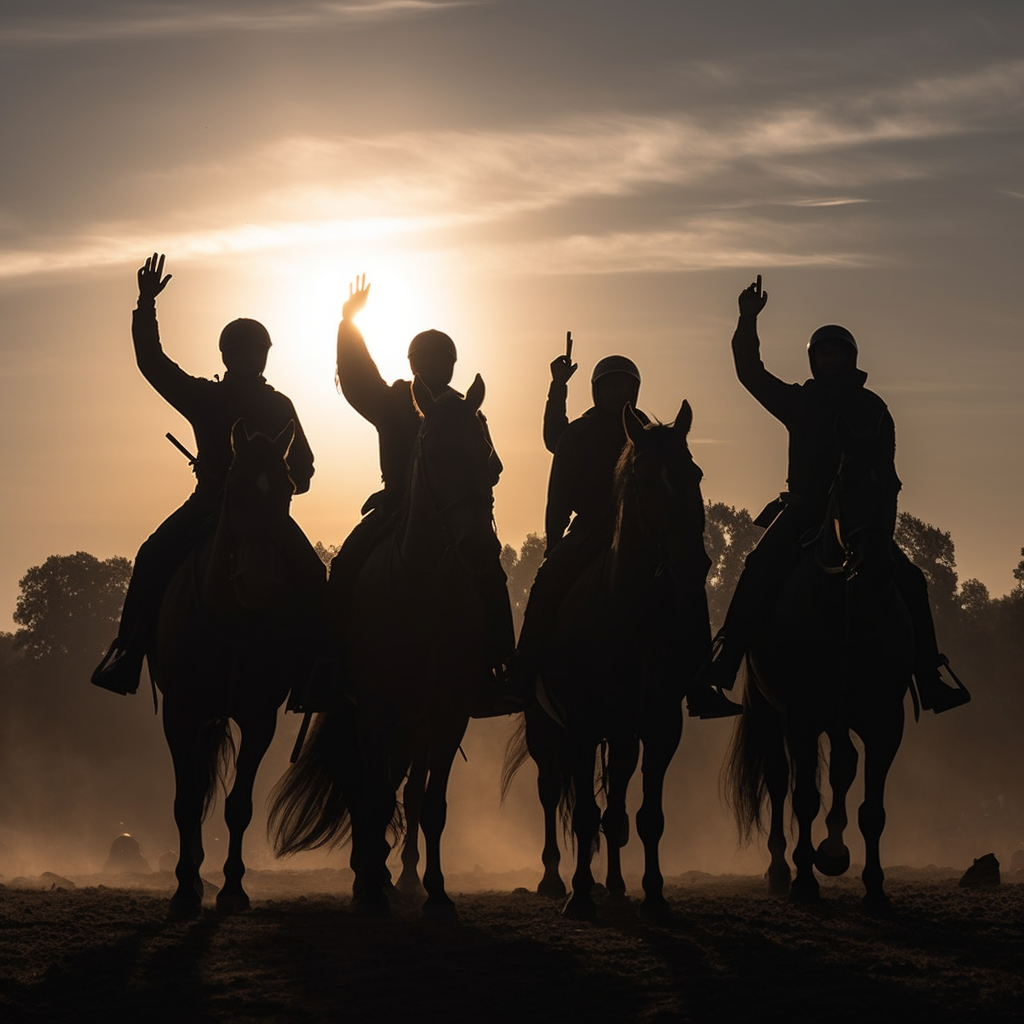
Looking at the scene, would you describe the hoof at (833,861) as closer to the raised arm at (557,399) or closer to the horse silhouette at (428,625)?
the horse silhouette at (428,625)

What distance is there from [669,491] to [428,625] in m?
2.36

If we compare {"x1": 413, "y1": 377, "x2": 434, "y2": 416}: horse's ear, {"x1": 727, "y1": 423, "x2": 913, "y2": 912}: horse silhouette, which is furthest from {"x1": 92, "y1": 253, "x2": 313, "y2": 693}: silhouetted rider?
{"x1": 727, "y1": 423, "x2": 913, "y2": 912}: horse silhouette

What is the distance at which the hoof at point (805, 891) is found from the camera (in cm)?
1222

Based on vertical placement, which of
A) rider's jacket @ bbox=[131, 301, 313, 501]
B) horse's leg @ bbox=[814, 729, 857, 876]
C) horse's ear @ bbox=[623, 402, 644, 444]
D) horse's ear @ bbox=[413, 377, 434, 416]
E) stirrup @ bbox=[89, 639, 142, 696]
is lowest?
horse's leg @ bbox=[814, 729, 857, 876]

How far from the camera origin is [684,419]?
11.0 m

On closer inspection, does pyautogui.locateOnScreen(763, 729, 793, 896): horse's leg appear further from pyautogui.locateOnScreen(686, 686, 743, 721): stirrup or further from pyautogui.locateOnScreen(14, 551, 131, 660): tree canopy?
pyautogui.locateOnScreen(14, 551, 131, 660): tree canopy

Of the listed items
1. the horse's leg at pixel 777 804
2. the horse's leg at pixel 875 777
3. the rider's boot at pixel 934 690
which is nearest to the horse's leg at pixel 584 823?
the horse's leg at pixel 875 777

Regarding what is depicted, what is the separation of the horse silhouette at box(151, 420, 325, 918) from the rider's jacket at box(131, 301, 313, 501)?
1061 mm

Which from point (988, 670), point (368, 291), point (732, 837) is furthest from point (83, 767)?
point (368, 291)

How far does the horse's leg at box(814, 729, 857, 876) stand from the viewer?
11750 millimetres

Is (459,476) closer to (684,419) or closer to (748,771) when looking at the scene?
(684,419)

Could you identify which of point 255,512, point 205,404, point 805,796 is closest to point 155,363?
point 205,404

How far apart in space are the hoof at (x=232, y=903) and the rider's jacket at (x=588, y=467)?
14.0 ft

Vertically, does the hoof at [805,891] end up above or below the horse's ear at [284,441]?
below
